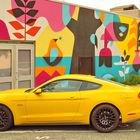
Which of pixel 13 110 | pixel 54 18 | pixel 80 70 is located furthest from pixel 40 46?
pixel 13 110

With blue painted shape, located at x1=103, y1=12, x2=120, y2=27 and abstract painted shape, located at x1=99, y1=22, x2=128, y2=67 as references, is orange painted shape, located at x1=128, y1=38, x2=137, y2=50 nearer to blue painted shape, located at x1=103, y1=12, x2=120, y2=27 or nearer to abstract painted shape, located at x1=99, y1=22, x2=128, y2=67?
abstract painted shape, located at x1=99, y1=22, x2=128, y2=67

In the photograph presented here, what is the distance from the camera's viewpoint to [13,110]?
9.22 m

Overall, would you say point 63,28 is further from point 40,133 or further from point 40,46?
point 40,133

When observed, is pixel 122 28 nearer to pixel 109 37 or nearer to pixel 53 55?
pixel 109 37

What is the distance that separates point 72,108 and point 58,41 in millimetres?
7801

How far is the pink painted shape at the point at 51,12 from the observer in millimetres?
15411

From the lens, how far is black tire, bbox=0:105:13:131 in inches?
363

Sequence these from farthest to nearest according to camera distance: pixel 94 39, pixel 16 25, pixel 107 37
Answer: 1. pixel 107 37
2. pixel 94 39
3. pixel 16 25

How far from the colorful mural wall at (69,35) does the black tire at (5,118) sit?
5178mm

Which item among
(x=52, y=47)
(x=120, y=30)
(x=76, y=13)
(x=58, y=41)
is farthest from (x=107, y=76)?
(x=52, y=47)

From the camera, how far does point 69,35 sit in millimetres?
17328

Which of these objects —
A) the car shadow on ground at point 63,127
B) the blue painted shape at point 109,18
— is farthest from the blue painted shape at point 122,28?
the car shadow on ground at point 63,127

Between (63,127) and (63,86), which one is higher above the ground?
(63,86)

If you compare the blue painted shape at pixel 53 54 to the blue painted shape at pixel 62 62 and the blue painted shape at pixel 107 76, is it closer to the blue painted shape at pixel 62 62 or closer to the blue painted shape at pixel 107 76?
the blue painted shape at pixel 62 62
